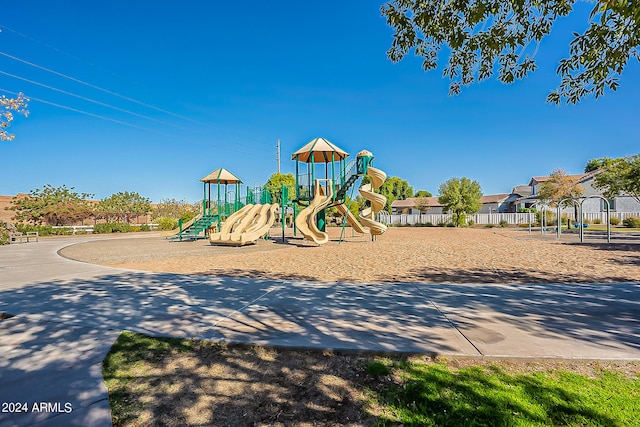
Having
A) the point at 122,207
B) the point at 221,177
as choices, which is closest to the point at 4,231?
the point at 221,177

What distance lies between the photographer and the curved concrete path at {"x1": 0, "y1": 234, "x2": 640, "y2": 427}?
3.12 m

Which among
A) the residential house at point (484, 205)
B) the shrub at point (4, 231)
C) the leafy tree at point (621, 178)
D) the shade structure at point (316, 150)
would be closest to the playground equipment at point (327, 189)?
the shade structure at point (316, 150)

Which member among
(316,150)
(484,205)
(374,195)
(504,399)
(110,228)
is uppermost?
(316,150)

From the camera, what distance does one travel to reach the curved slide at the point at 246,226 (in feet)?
58.0

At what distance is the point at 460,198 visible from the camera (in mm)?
43625

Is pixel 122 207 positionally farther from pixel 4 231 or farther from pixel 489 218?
pixel 489 218

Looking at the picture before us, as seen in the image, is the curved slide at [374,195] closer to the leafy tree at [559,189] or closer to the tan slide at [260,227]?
the tan slide at [260,227]

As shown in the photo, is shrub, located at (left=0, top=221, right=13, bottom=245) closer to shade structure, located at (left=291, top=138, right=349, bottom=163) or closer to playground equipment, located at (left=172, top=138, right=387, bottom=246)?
playground equipment, located at (left=172, top=138, right=387, bottom=246)

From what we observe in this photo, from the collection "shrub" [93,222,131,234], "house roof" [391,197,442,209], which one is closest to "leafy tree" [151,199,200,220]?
"shrub" [93,222,131,234]

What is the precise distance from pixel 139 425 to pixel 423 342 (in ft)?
9.97

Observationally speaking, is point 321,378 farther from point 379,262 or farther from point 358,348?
point 379,262

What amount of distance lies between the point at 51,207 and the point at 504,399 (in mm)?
47501

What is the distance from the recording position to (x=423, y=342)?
12.4 ft

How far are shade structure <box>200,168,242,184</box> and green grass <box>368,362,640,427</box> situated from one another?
21809mm
